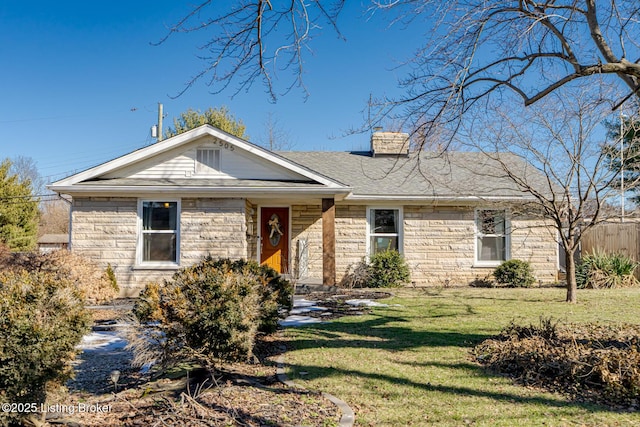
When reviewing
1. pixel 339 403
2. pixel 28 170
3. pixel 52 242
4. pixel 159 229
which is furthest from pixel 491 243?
pixel 28 170

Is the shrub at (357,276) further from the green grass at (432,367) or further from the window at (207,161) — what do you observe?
the window at (207,161)

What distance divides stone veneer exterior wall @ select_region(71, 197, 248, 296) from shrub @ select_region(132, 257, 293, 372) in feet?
23.6

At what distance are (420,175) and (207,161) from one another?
7483mm

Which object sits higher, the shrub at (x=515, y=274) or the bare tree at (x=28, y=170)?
the bare tree at (x=28, y=170)

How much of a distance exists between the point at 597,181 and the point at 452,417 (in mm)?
7652

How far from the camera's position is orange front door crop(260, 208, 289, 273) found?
14.3 meters

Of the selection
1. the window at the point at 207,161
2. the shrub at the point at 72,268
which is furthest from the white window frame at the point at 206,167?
the shrub at the point at 72,268

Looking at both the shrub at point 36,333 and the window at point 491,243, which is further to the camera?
the window at point 491,243

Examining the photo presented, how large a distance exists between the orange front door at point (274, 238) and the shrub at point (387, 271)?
289 centimetres

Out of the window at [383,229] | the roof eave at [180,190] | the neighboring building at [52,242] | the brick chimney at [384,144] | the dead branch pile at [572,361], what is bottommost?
the dead branch pile at [572,361]

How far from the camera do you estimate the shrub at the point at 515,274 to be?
13367mm

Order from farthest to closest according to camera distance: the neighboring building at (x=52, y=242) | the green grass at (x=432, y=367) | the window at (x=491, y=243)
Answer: the neighboring building at (x=52, y=242)
the window at (x=491, y=243)
the green grass at (x=432, y=367)

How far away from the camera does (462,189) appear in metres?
12.8

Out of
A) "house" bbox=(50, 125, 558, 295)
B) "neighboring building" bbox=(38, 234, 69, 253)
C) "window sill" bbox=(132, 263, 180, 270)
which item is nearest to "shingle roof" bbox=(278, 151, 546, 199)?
"house" bbox=(50, 125, 558, 295)
